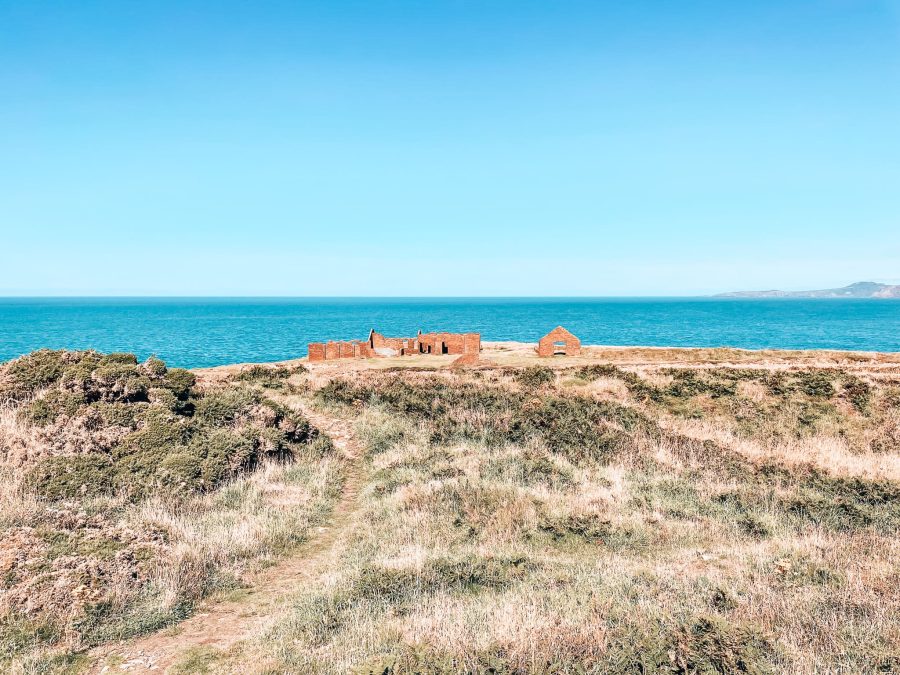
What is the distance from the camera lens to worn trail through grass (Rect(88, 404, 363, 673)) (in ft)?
24.2

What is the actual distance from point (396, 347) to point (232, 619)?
34488 mm

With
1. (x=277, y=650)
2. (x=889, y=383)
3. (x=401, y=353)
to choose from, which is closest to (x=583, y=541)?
(x=277, y=650)

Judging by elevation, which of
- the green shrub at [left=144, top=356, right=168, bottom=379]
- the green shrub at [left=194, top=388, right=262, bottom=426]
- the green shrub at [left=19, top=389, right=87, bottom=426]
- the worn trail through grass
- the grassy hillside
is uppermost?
the green shrub at [left=144, top=356, right=168, bottom=379]

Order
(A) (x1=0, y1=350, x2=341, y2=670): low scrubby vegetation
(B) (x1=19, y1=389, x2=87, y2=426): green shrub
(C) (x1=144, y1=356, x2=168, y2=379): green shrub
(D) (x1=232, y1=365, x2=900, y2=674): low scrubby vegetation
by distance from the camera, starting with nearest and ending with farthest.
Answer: (D) (x1=232, y1=365, x2=900, y2=674): low scrubby vegetation → (A) (x1=0, y1=350, x2=341, y2=670): low scrubby vegetation → (B) (x1=19, y1=389, x2=87, y2=426): green shrub → (C) (x1=144, y1=356, x2=168, y2=379): green shrub

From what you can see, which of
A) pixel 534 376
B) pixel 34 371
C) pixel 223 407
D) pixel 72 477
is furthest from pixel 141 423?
pixel 534 376

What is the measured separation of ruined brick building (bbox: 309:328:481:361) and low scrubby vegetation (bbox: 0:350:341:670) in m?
17.0

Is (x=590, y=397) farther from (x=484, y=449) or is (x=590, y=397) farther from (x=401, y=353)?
(x=401, y=353)

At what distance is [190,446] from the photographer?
15.8 metres

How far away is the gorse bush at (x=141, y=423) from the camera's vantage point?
13.7 meters

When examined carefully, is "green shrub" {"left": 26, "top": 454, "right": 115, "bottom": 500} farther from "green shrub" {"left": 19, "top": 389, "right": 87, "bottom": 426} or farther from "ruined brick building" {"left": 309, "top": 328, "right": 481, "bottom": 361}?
"ruined brick building" {"left": 309, "top": 328, "right": 481, "bottom": 361}

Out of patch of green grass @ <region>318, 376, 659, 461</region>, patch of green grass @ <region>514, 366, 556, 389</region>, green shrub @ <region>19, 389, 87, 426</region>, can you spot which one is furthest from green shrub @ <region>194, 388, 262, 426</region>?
patch of green grass @ <region>514, 366, 556, 389</region>

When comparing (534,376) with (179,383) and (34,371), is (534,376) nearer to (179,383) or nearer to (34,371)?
(179,383)

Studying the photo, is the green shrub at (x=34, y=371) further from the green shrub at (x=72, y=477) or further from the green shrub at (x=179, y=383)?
the green shrub at (x=72, y=477)

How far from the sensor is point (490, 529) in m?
11.7
